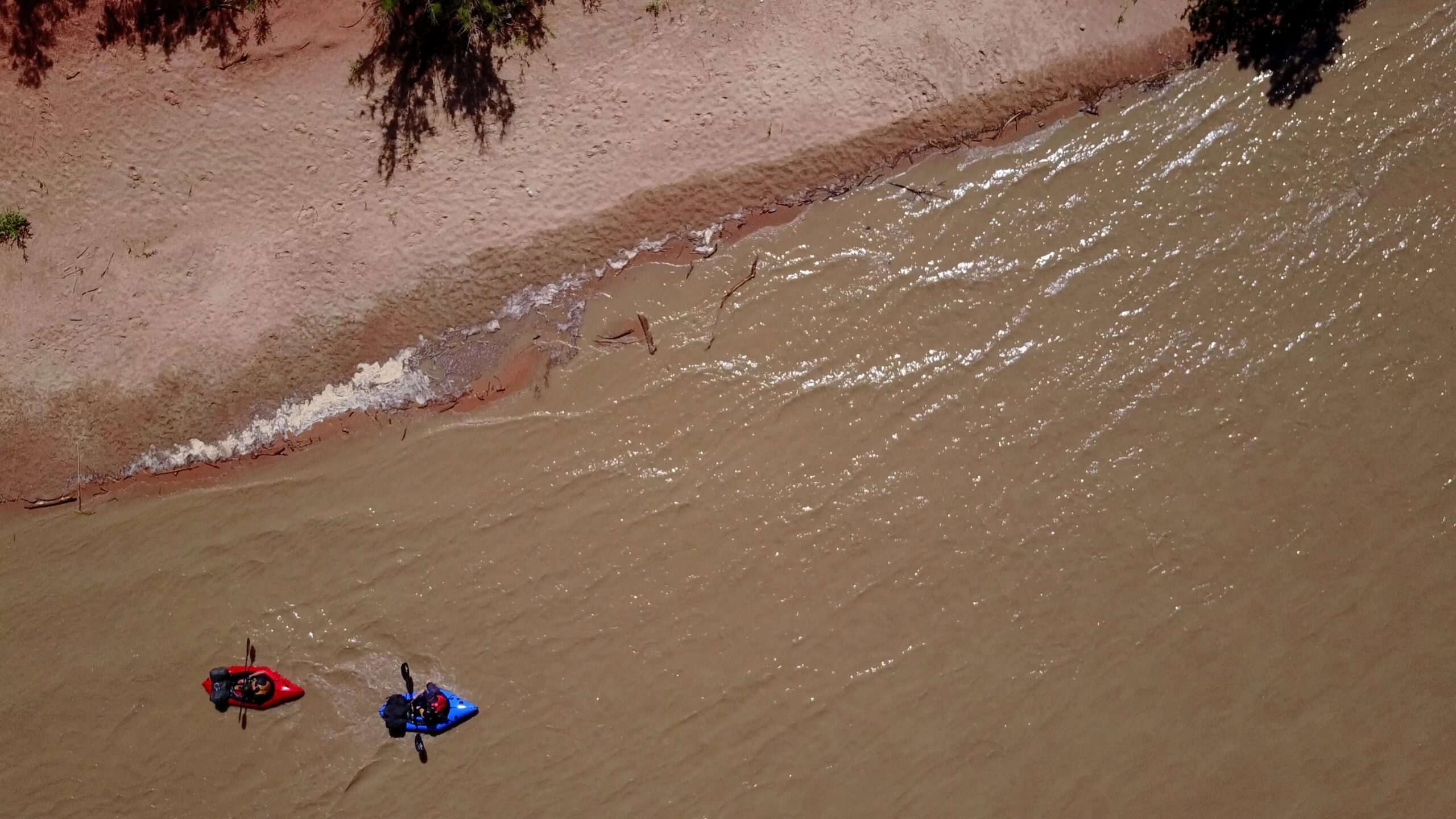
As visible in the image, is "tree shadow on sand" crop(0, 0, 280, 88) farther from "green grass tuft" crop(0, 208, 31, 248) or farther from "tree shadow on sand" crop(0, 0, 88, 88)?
"green grass tuft" crop(0, 208, 31, 248)

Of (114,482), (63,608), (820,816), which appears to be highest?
(114,482)

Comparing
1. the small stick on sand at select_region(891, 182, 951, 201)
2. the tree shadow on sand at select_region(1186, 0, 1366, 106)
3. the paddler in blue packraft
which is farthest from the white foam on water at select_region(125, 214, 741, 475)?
the tree shadow on sand at select_region(1186, 0, 1366, 106)

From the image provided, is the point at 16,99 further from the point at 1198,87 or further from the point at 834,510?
the point at 1198,87

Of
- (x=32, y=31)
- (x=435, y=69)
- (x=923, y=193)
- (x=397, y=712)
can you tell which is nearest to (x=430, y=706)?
(x=397, y=712)

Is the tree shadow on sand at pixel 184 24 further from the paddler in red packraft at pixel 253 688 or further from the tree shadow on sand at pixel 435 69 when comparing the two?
the paddler in red packraft at pixel 253 688

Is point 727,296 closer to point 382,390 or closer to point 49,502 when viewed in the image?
point 382,390

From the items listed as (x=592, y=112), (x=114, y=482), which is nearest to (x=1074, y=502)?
(x=592, y=112)
